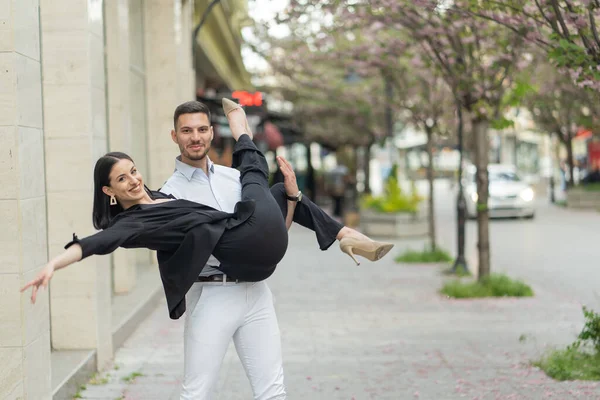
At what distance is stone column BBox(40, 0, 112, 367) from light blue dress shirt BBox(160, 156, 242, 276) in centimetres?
322

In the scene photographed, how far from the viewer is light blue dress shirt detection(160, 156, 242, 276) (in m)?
4.28

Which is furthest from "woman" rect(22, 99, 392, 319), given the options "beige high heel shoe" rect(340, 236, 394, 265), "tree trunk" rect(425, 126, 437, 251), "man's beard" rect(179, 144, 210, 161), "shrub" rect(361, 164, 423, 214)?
"shrub" rect(361, 164, 423, 214)

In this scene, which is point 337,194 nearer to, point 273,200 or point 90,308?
point 90,308

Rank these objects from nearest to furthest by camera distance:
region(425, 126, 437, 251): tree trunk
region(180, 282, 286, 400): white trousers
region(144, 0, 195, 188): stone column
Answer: region(180, 282, 286, 400): white trousers
region(144, 0, 195, 188): stone column
region(425, 126, 437, 251): tree trunk

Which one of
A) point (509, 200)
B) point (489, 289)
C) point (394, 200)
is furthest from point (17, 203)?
point (509, 200)

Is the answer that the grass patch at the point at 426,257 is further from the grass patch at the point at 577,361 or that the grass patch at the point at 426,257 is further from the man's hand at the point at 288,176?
the man's hand at the point at 288,176

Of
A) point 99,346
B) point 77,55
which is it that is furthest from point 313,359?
point 77,55

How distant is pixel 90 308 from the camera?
7.62 meters

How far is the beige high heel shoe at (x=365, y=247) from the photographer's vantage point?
4051 mm

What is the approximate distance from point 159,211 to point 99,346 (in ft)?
13.1

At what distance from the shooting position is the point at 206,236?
399 centimetres

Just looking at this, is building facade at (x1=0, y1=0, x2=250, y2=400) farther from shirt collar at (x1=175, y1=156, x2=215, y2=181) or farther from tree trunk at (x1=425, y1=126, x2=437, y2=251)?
tree trunk at (x1=425, y1=126, x2=437, y2=251)

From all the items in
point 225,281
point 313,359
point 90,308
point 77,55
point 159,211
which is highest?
point 77,55

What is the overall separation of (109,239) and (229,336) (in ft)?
2.55
